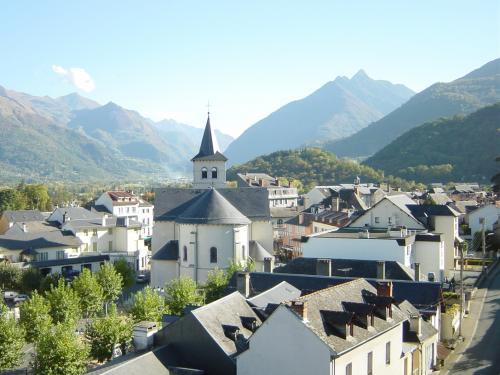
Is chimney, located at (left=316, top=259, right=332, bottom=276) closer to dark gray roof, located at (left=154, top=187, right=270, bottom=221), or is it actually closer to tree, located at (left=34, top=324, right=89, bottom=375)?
tree, located at (left=34, top=324, right=89, bottom=375)

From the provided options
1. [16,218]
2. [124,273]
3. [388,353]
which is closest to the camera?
→ [388,353]

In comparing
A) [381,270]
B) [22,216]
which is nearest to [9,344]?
[381,270]

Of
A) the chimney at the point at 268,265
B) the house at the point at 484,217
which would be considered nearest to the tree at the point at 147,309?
the chimney at the point at 268,265

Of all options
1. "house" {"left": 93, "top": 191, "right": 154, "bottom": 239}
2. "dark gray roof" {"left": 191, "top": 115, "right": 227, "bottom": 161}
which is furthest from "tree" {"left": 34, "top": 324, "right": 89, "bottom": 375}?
"house" {"left": 93, "top": 191, "right": 154, "bottom": 239}

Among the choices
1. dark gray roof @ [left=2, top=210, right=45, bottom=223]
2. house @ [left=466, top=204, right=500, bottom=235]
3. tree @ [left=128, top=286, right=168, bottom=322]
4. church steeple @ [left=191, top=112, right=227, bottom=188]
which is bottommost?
tree @ [left=128, top=286, right=168, bottom=322]

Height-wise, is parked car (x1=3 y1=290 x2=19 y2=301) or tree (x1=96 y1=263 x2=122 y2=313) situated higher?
tree (x1=96 y1=263 x2=122 y2=313)

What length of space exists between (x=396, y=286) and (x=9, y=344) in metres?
22.1

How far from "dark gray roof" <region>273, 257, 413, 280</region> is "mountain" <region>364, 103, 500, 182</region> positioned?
391ft

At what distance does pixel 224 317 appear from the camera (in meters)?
27.5

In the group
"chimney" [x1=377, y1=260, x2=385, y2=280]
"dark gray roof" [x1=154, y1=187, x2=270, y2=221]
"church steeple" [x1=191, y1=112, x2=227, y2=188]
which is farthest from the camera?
"church steeple" [x1=191, y1=112, x2=227, y2=188]

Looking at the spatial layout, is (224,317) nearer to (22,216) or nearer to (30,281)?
(30,281)

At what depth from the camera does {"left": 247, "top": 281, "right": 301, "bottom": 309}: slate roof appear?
30.4 meters

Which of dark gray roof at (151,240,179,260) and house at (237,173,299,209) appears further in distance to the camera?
house at (237,173,299,209)

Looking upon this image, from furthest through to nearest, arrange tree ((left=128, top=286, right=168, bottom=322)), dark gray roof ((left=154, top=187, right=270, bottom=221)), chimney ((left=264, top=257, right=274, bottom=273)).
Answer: dark gray roof ((left=154, top=187, right=270, bottom=221))
chimney ((left=264, top=257, right=274, bottom=273))
tree ((left=128, top=286, right=168, bottom=322))
